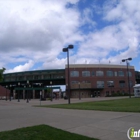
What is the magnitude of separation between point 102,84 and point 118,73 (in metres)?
10.2

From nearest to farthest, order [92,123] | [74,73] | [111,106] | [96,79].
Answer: [92,123] < [111,106] < [74,73] < [96,79]

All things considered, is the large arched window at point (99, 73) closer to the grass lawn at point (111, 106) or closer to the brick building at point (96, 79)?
the brick building at point (96, 79)

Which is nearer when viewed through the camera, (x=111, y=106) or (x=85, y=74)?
(x=111, y=106)

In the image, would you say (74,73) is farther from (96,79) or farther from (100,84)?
(100,84)

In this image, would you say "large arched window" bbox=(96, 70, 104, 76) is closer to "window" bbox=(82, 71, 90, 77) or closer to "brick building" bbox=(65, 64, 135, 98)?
"brick building" bbox=(65, 64, 135, 98)

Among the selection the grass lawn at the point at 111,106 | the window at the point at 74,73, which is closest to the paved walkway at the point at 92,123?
the grass lawn at the point at 111,106

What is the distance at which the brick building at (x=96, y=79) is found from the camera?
87.6 m

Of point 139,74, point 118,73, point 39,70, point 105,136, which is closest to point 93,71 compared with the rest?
point 118,73

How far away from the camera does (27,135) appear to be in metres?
7.16

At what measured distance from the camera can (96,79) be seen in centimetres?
9050

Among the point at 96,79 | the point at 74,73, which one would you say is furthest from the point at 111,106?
the point at 96,79

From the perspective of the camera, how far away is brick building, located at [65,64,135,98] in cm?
8762

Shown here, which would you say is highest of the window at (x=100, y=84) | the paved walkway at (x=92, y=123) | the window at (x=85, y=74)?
the window at (x=85, y=74)

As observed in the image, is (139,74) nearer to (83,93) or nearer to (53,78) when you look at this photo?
(83,93)
